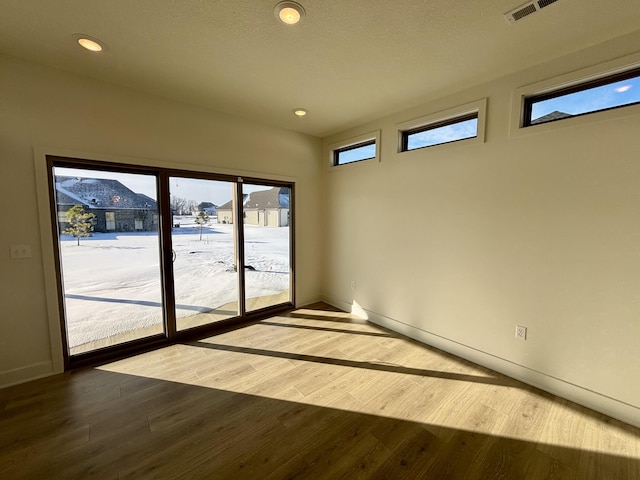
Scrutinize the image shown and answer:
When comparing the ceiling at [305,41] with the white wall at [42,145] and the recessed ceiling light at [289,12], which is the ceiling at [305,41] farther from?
the white wall at [42,145]

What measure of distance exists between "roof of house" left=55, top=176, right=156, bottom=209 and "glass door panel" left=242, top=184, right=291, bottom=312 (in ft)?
4.10

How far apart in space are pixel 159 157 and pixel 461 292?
366cm

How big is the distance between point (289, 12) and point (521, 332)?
3229mm

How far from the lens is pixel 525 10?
173cm

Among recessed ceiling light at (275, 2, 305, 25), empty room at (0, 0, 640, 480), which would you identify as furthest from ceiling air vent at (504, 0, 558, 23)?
recessed ceiling light at (275, 2, 305, 25)

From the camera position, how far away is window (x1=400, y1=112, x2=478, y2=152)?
9.36 ft

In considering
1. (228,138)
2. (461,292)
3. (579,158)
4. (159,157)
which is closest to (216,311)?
(159,157)

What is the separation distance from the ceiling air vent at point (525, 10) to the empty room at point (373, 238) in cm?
2

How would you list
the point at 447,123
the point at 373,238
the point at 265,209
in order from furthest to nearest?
the point at 265,209, the point at 373,238, the point at 447,123

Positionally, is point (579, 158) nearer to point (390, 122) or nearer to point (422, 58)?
point (422, 58)

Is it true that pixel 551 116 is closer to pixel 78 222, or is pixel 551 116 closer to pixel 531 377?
pixel 531 377

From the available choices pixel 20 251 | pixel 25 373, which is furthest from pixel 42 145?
pixel 25 373

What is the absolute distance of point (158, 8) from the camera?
5.66 ft

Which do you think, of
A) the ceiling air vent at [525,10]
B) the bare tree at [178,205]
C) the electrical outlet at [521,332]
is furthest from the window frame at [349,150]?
the electrical outlet at [521,332]
